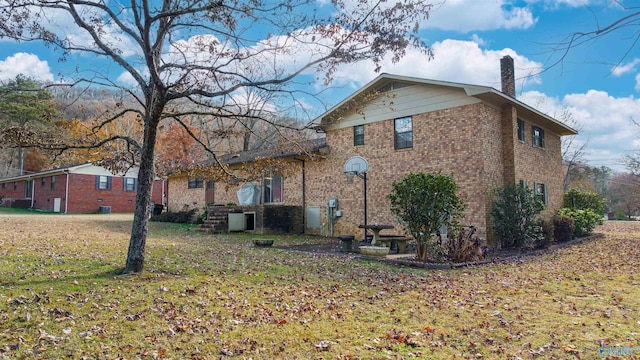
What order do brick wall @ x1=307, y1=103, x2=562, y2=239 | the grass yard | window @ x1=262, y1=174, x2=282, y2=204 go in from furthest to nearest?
window @ x1=262, y1=174, x2=282, y2=204 < brick wall @ x1=307, y1=103, x2=562, y2=239 < the grass yard

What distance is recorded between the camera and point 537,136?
1798cm

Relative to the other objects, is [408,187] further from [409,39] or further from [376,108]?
[376,108]

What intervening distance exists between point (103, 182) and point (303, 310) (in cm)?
3255

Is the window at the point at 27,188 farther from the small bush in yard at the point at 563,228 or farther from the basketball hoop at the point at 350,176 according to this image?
the small bush in yard at the point at 563,228

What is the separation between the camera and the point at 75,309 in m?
5.32

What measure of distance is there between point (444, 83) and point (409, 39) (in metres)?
7.18

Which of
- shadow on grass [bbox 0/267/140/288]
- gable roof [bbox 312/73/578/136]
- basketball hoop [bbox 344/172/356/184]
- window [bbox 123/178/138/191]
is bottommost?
shadow on grass [bbox 0/267/140/288]

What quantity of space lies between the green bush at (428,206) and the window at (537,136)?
9.21m

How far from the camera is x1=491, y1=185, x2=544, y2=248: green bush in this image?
13461 mm

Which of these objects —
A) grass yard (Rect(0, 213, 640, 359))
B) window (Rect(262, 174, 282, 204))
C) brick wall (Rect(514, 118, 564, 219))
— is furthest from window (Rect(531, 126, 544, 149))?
window (Rect(262, 174, 282, 204))

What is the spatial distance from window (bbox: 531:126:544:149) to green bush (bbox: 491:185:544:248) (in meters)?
4.86

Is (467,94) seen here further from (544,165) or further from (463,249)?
(544,165)

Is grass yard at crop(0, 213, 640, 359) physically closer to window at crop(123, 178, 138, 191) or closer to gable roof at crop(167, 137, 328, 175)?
gable roof at crop(167, 137, 328, 175)

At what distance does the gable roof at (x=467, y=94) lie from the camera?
13.5m
